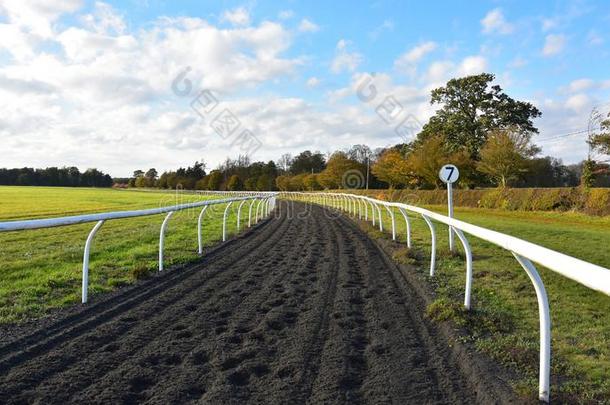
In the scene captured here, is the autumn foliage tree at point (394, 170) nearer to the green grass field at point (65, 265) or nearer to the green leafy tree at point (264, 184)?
the green leafy tree at point (264, 184)

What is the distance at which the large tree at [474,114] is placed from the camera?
135ft

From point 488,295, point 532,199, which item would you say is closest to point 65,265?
point 488,295

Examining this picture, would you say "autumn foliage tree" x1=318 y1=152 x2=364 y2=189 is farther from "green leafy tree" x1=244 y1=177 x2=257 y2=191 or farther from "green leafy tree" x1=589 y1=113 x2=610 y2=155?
"green leafy tree" x1=589 y1=113 x2=610 y2=155

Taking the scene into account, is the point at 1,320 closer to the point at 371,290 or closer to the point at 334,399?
the point at 334,399

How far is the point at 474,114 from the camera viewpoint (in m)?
42.8

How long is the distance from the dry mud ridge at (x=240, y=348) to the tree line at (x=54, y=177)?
11017 centimetres

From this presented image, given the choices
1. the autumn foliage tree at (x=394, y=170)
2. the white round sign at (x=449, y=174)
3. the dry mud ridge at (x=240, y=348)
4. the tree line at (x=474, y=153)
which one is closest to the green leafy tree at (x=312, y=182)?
the tree line at (x=474, y=153)

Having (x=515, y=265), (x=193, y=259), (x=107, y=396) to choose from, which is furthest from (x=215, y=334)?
(x=515, y=265)

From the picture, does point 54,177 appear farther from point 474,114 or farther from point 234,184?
point 474,114

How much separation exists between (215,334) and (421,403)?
6.17ft

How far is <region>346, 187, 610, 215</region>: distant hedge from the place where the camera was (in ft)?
73.9

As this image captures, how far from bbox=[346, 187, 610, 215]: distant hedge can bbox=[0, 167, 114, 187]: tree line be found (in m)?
92.2

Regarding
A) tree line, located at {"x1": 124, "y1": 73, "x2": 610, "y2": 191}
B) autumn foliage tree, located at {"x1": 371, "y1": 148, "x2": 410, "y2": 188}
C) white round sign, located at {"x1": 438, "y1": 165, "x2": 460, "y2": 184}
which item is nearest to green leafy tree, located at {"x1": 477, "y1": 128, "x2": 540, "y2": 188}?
tree line, located at {"x1": 124, "y1": 73, "x2": 610, "y2": 191}

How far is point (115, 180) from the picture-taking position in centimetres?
11681
